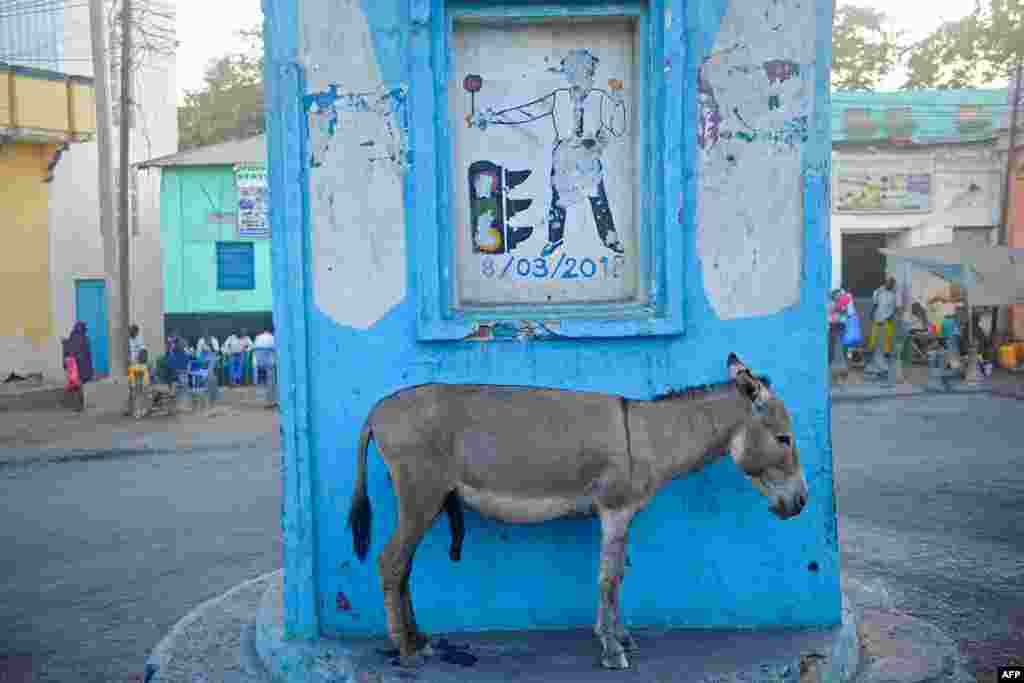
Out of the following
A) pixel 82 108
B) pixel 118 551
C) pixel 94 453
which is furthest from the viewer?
pixel 82 108

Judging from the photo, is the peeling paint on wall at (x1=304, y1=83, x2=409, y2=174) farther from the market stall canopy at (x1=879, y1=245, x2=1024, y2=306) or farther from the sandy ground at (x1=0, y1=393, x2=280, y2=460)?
the market stall canopy at (x1=879, y1=245, x2=1024, y2=306)

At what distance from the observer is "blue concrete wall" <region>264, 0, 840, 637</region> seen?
4.79 m

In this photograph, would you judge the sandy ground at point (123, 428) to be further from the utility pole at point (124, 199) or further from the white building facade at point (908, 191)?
the white building facade at point (908, 191)

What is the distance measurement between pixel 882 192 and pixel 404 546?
22007 millimetres

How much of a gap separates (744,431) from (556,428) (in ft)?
2.67

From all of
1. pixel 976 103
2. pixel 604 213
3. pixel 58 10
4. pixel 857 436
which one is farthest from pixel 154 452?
pixel 976 103

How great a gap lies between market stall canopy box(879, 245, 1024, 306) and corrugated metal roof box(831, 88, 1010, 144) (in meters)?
5.80

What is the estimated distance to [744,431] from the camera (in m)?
4.59

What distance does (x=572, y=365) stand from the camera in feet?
16.0

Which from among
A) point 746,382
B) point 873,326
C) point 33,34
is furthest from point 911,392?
point 33,34

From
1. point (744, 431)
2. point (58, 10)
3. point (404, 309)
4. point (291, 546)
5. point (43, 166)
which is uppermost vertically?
point (58, 10)

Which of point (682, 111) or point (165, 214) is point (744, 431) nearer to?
point (682, 111)

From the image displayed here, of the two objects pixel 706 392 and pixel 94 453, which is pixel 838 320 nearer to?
pixel 94 453

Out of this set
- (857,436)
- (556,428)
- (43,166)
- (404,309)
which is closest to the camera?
(556,428)
